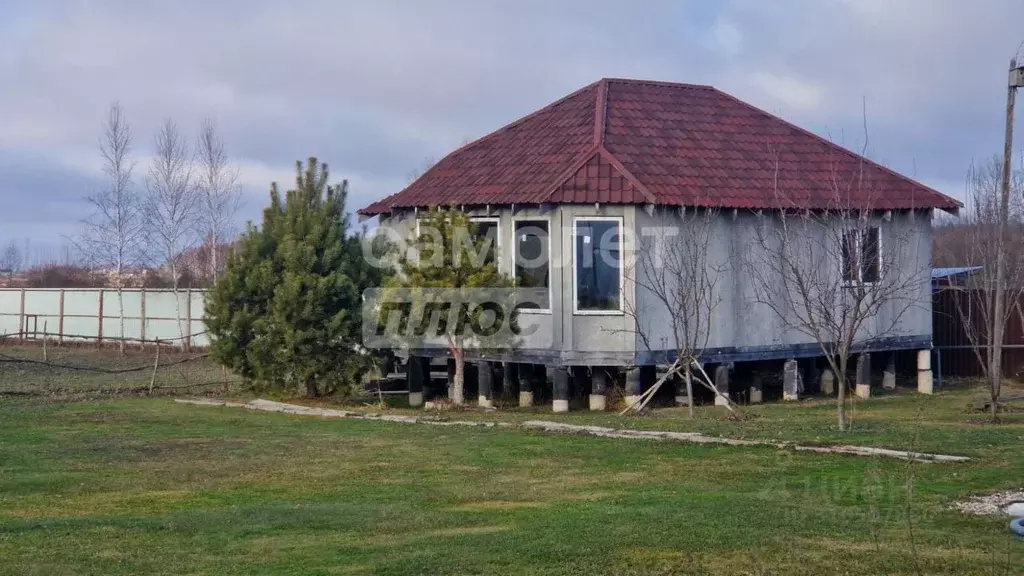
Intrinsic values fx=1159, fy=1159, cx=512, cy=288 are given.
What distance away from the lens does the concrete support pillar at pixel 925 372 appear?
24500 mm

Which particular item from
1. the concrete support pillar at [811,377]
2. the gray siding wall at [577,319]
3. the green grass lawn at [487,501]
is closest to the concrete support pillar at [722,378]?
the gray siding wall at [577,319]

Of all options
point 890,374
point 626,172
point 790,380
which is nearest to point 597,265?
point 626,172

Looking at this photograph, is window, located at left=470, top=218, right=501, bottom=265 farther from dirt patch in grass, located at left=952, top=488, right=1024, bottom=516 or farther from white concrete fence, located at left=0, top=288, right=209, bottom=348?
white concrete fence, located at left=0, top=288, right=209, bottom=348

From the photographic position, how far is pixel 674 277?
69.7 ft

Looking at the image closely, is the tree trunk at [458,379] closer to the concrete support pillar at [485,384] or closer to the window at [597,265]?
the concrete support pillar at [485,384]

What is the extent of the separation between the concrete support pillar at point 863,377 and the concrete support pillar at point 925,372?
159 cm

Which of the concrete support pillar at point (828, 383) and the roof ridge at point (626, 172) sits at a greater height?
the roof ridge at point (626, 172)

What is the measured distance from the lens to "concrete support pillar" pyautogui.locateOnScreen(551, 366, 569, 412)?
21062mm

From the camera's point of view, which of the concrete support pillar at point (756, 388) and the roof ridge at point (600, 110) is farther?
the concrete support pillar at point (756, 388)

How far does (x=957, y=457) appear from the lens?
13.5 metres

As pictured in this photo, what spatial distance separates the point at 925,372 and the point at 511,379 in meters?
8.90

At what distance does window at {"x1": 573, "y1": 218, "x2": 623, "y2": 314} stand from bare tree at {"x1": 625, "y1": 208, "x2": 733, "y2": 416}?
1.05ft

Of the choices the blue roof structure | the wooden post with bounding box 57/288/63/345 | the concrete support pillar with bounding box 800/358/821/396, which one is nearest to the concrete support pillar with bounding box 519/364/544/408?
the concrete support pillar with bounding box 800/358/821/396

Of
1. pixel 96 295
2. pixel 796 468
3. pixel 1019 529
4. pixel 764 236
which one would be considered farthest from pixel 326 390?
pixel 96 295
